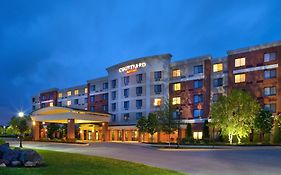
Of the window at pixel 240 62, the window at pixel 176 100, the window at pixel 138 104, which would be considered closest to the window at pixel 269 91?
the window at pixel 240 62

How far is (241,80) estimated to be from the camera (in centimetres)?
5875

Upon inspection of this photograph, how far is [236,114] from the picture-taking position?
49.3m

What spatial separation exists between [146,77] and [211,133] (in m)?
20.0

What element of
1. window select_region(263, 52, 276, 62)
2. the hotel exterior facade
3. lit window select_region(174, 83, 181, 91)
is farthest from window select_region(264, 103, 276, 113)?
lit window select_region(174, 83, 181, 91)

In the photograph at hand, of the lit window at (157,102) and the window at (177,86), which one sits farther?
the lit window at (157,102)

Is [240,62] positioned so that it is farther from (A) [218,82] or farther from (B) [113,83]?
(B) [113,83]

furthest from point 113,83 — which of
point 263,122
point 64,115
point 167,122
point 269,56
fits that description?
point 263,122

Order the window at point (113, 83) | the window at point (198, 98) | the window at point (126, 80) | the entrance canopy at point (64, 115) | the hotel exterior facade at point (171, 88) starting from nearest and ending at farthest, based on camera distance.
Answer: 1. the hotel exterior facade at point (171, 88)
2. the entrance canopy at point (64, 115)
3. the window at point (198, 98)
4. the window at point (126, 80)
5. the window at point (113, 83)

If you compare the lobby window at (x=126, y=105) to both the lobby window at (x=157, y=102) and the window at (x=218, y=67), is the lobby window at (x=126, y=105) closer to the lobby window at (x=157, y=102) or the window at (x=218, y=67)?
the lobby window at (x=157, y=102)

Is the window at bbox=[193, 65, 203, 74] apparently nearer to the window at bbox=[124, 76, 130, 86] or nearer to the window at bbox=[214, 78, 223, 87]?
the window at bbox=[214, 78, 223, 87]

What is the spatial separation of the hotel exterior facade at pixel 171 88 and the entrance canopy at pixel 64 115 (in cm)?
20

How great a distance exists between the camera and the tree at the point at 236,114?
48812mm

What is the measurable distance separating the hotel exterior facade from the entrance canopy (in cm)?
20

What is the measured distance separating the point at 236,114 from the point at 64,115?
32029 millimetres
